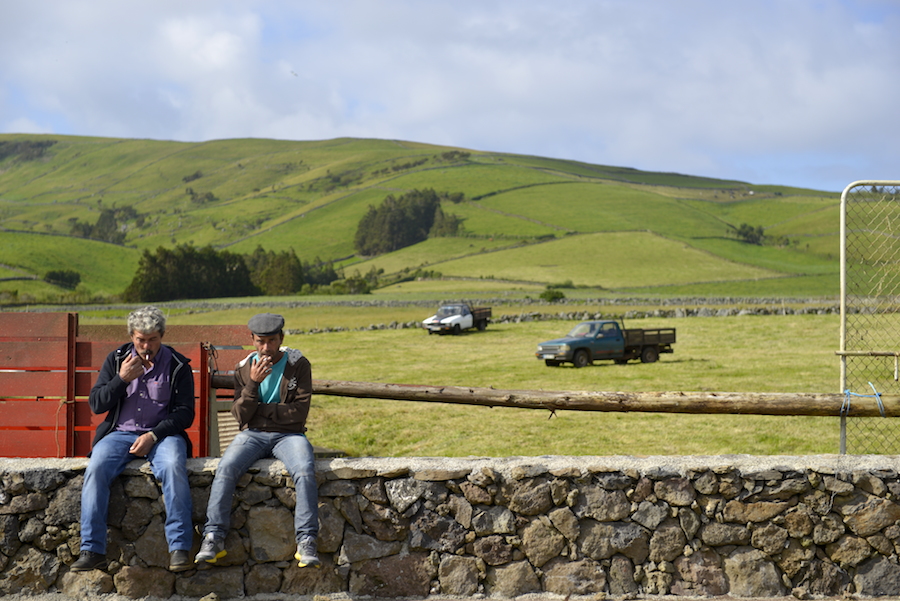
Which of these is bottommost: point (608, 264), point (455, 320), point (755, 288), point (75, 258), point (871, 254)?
point (455, 320)

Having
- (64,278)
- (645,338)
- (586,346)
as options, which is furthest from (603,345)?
(64,278)

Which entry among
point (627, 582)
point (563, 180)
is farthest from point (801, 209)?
point (627, 582)

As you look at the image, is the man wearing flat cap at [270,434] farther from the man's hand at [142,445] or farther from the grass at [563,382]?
the grass at [563,382]

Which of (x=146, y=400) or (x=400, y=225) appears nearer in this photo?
(x=146, y=400)

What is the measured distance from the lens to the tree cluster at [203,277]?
286 feet

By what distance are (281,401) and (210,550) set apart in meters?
1.13

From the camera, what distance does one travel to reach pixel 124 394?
18.5 ft

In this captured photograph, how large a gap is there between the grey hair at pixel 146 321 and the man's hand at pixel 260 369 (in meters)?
0.72

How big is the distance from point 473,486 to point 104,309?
67.6 metres

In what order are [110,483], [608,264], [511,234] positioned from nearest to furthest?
[110,483]
[608,264]
[511,234]

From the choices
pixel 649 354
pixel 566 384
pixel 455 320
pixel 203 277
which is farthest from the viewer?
pixel 203 277

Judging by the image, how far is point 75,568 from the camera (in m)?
5.18

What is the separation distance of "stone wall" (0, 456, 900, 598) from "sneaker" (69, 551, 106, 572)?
29 centimetres

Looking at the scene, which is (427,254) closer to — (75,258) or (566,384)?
(75,258)
